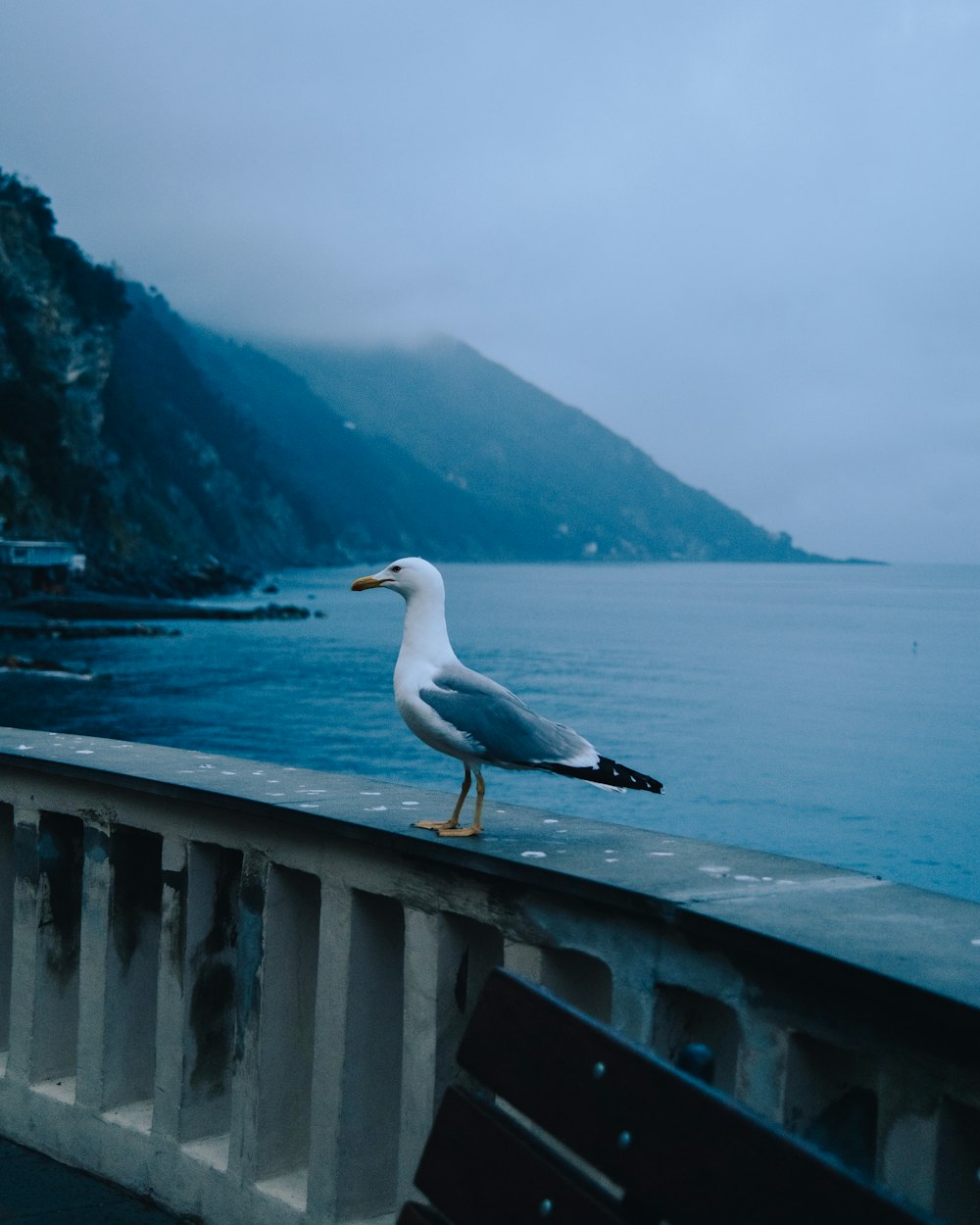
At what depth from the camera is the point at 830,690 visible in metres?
58.8

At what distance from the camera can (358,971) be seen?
3.11 meters

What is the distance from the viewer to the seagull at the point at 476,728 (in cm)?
310

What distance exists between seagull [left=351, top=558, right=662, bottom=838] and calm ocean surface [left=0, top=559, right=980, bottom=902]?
2318cm

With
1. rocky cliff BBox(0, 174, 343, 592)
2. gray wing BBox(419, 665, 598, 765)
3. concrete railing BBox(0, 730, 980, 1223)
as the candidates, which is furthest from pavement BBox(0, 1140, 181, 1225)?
rocky cliff BBox(0, 174, 343, 592)

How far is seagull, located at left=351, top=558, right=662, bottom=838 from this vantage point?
310cm

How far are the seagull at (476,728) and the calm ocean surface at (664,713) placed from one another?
76.1 feet

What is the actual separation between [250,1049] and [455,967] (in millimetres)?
698

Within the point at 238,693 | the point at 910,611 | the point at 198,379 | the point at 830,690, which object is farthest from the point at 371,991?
the point at 198,379

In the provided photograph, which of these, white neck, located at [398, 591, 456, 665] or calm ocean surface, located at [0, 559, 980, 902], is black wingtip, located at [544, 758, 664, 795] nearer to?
white neck, located at [398, 591, 456, 665]

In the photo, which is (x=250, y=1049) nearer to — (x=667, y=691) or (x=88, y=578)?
(x=667, y=691)

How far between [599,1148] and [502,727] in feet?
5.93

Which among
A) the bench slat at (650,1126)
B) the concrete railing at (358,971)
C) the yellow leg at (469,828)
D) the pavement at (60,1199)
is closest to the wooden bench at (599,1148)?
the bench slat at (650,1126)

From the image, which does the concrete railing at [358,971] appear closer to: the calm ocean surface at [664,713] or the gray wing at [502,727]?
the gray wing at [502,727]

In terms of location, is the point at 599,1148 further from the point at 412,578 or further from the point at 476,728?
the point at 412,578
